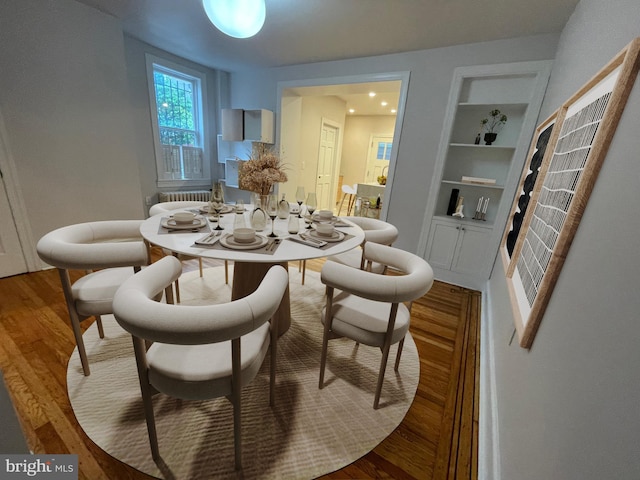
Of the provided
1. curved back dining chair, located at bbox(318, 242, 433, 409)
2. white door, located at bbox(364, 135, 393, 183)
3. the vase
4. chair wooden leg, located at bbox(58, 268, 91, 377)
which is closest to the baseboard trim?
curved back dining chair, located at bbox(318, 242, 433, 409)

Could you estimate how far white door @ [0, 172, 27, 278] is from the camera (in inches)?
91.5

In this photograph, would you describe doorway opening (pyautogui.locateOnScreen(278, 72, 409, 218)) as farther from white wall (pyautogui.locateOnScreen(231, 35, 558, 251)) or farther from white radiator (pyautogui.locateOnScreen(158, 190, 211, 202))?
white radiator (pyautogui.locateOnScreen(158, 190, 211, 202))

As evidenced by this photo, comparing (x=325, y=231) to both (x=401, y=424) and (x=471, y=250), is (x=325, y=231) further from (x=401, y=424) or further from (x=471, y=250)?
(x=471, y=250)

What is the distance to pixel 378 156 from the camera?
7.54m

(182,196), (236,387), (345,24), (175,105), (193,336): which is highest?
(345,24)

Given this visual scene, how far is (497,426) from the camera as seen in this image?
1228 millimetres

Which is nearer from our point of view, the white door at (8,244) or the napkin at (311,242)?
the napkin at (311,242)

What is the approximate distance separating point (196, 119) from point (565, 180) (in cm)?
466

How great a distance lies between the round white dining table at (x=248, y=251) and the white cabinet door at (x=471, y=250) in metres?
1.65

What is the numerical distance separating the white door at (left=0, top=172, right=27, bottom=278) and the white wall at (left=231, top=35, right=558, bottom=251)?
134 inches

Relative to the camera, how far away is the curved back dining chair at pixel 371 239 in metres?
1.89

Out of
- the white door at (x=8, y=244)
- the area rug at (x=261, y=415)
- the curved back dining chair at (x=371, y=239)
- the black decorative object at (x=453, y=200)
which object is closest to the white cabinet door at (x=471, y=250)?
the black decorative object at (x=453, y=200)

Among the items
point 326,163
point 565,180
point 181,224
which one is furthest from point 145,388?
point 326,163

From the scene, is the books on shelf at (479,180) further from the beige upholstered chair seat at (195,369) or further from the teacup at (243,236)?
the beige upholstered chair seat at (195,369)
